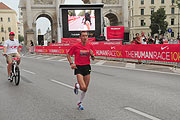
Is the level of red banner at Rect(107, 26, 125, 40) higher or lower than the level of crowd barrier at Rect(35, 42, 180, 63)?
higher

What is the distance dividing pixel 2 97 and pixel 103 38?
93.2ft

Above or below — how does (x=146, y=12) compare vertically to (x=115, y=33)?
above

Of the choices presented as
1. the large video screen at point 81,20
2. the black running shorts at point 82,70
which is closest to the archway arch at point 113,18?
the large video screen at point 81,20

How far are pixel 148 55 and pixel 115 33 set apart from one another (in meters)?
22.3

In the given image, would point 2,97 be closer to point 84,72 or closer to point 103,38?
point 84,72

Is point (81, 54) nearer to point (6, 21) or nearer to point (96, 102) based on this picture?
point (96, 102)

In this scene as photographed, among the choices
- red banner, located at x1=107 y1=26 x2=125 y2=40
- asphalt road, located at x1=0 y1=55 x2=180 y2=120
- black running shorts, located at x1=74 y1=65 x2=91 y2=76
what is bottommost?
asphalt road, located at x1=0 y1=55 x2=180 y2=120

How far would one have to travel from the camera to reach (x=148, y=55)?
15.1 meters

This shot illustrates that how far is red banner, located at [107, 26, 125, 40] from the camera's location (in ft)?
120

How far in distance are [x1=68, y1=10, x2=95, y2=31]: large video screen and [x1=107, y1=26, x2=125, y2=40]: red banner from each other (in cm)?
299

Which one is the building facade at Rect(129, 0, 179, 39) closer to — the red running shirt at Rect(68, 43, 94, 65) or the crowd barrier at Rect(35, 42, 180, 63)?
the crowd barrier at Rect(35, 42, 180, 63)

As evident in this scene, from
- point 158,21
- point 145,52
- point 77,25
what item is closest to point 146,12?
point 158,21

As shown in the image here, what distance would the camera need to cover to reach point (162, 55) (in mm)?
13945

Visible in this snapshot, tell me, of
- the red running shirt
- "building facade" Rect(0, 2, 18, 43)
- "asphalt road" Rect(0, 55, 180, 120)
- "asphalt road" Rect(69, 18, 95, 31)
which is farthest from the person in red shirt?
"building facade" Rect(0, 2, 18, 43)
